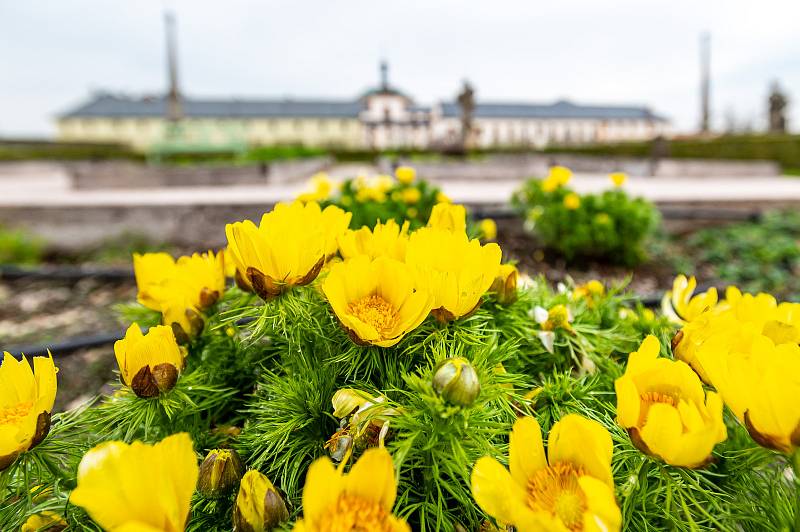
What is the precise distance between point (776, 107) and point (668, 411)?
2562cm

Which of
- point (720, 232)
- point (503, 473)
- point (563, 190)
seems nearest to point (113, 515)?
point (503, 473)

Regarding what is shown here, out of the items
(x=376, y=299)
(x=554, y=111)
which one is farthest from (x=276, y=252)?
(x=554, y=111)

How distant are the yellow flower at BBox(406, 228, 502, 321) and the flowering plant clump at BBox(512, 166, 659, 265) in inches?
98.7

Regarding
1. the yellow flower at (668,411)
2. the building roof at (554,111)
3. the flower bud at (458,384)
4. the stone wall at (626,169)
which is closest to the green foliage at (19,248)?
the flower bud at (458,384)

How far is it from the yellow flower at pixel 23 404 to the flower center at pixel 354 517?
0.28 meters

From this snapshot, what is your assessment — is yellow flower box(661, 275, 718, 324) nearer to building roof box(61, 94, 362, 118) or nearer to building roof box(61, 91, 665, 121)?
building roof box(61, 94, 362, 118)

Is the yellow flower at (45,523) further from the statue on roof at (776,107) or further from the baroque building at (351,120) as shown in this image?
the baroque building at (351,120)

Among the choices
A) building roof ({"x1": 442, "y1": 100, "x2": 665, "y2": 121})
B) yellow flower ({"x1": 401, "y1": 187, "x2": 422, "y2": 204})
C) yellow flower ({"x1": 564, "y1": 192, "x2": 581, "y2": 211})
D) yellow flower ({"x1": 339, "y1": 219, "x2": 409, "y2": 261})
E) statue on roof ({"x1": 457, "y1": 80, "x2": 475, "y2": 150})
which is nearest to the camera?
yellow flower ({"x1": 339, "y1": 219, "x2": 409, "y2": 261})

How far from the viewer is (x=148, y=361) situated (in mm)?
500

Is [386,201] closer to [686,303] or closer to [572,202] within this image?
[572,202]

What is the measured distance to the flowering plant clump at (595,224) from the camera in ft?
9.78

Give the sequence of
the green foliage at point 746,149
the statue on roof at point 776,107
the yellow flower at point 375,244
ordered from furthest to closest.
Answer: the statue on roof at point 776,107 < the green foliage at point 746,149 < the yellow flower at point 375,244

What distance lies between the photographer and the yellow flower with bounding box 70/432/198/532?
34cm

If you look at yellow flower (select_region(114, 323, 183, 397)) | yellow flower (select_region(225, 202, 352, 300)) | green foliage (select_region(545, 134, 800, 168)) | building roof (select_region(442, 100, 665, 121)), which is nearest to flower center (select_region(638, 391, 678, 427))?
yellow flower (select_region(225, 202, 352, 300))
